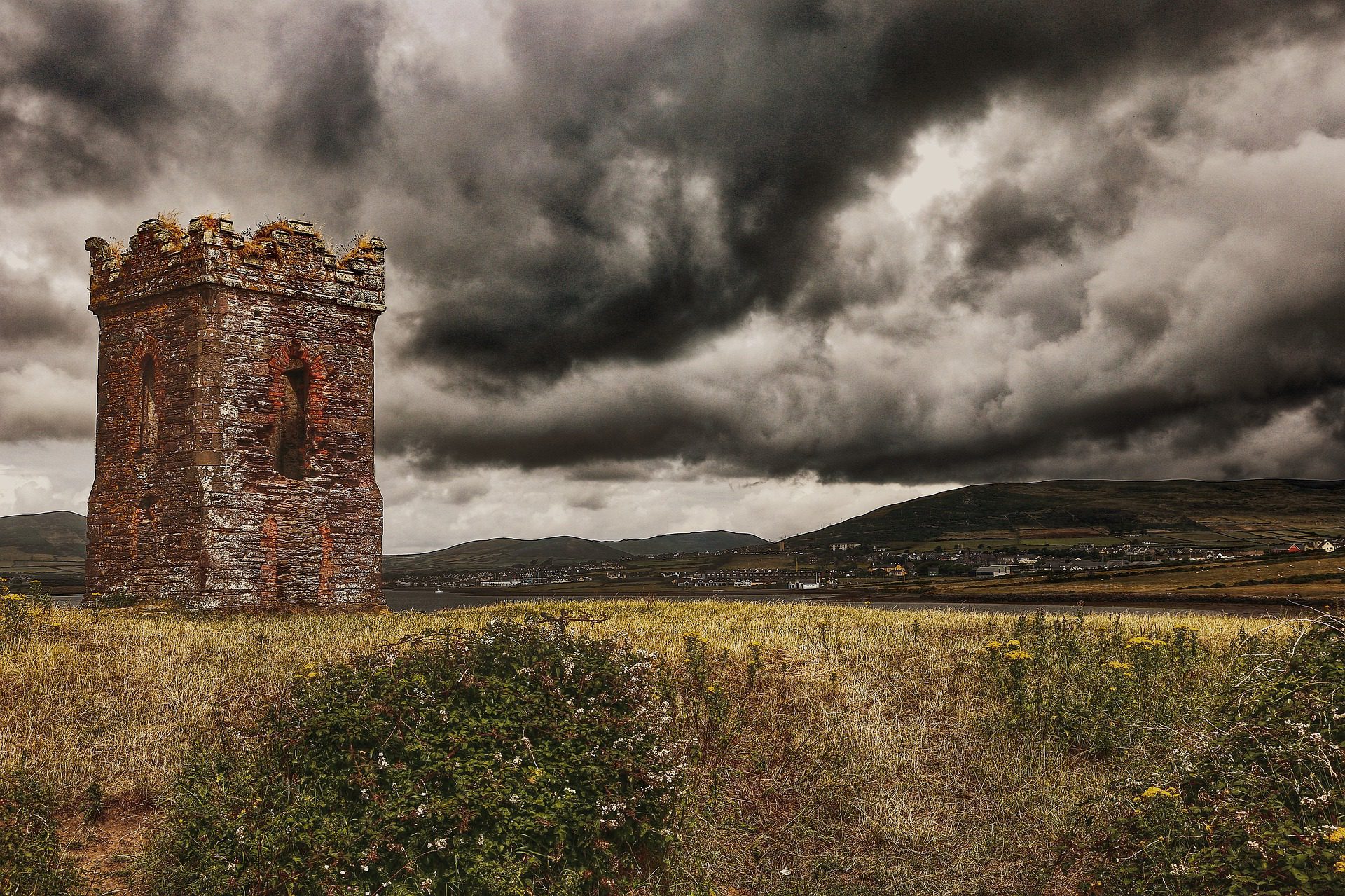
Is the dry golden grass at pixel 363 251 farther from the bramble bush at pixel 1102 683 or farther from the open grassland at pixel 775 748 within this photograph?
the bramble bush at pixel 1102 683

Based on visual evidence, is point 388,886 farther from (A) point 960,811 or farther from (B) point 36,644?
(B) point 36,644

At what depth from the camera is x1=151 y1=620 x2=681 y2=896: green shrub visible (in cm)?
599

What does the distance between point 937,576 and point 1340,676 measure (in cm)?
9041

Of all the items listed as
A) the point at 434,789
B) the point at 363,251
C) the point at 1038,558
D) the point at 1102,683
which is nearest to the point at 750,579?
the point at 1038,558

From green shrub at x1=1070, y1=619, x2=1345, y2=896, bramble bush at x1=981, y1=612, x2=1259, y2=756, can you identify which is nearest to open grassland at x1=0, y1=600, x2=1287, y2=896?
bramble bush at x1=981, y1=612, x2=1259, y2=756

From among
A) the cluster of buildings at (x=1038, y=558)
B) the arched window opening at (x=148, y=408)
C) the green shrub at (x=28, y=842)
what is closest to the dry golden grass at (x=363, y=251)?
the arched window opening at (x=148, y=408)

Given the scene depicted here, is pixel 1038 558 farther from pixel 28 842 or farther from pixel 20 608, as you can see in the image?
pixel 28 842

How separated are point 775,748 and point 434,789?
4.38 metres

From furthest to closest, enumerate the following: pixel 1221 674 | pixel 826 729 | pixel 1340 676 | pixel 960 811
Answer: pixel 1221 674 < pixel 826 729 < pixel 960 811 < pixel 1340 676

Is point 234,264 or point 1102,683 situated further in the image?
point 234,264

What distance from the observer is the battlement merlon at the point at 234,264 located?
1972 centimetres

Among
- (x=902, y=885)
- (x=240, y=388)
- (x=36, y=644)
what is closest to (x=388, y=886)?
(x=902, y=885)

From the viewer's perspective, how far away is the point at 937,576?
303 feet

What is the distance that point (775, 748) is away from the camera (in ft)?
30.9
